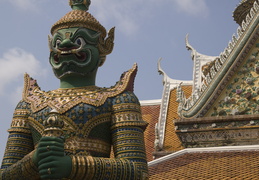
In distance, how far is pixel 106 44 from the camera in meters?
5.88

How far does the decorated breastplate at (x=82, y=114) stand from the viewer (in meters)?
5.21

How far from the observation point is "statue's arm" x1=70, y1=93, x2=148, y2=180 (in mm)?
4734

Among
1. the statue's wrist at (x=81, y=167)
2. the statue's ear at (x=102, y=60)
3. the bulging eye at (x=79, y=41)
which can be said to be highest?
the bulging eye at (x=79, y=41)

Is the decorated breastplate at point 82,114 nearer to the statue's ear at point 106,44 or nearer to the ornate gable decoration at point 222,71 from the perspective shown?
the statue's ear at point 106,44

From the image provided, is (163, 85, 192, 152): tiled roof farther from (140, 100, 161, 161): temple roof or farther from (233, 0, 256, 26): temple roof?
(233, 0, 256, 26): temple roof

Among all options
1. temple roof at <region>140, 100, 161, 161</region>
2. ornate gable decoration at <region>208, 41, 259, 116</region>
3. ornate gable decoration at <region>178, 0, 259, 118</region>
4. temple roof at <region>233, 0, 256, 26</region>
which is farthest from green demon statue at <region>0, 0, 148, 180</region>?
temple roof at <region>233, 0, 256, 26</region>

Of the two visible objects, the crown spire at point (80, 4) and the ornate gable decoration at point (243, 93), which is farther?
the ornate gable decoration at point (243, 93)

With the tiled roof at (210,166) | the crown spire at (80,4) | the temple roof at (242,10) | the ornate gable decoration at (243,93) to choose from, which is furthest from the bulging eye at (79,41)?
the temple roof at (242,10)

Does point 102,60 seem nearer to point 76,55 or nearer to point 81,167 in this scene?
point 76,55

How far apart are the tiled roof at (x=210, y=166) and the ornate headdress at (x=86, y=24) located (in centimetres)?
238

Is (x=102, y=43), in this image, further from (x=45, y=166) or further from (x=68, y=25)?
(x=45, y=166)

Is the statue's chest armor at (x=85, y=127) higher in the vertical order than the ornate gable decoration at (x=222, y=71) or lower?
lower

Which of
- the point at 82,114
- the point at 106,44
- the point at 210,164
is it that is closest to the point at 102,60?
the point at 106,44

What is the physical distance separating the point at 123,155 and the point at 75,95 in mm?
802
